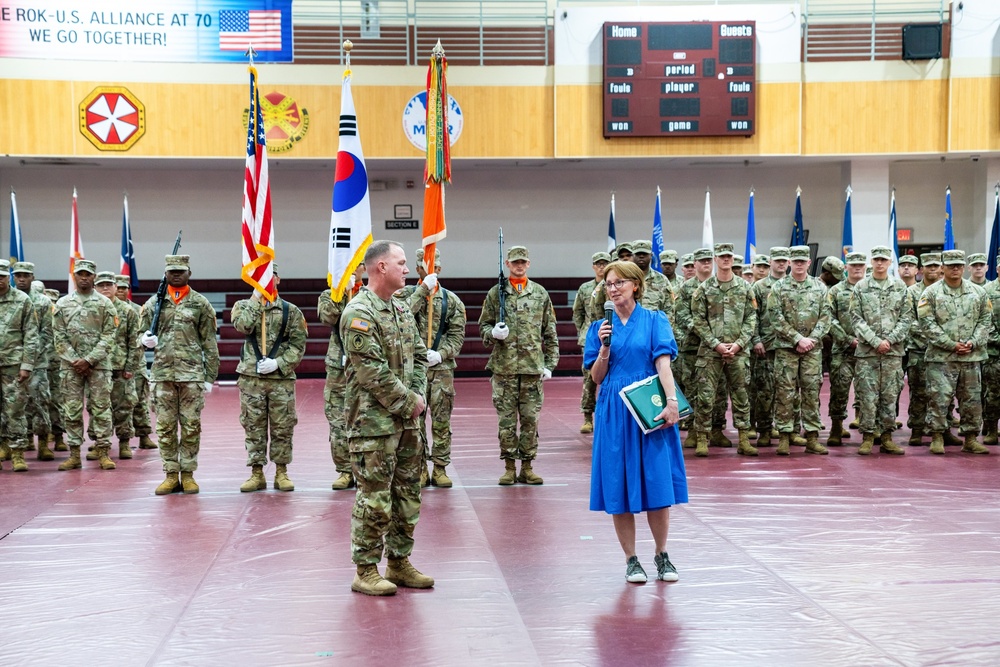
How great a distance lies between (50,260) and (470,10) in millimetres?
9464

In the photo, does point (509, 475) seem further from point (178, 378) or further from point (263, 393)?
point (178, 378)

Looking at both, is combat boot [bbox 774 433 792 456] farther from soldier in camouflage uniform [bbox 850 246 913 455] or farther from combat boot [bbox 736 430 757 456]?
soldier in camouflage uniform [bbox 850 246 913 455]

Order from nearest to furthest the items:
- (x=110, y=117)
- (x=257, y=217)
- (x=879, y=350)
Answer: (x=257, y=217), (x=879, y=350), (x=110, y=117)

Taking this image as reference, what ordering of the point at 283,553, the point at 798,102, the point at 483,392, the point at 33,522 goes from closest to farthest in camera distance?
1. the point at 283,553
2. the point at 33,522
3. the point at 483,392
4. the point at 798,102

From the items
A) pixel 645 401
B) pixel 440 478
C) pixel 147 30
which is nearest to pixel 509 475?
pixel 440 478

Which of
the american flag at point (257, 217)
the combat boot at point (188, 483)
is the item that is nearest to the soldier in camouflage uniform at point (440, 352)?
the american flag at point (257, 217)

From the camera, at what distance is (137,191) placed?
61.7 feet

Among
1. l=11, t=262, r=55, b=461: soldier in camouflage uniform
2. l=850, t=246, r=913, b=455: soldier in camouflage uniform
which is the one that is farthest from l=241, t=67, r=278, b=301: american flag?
l=850, t=246, r=913, b=455: soldier in camouflage uniform

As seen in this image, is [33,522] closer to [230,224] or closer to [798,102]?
[230,224]

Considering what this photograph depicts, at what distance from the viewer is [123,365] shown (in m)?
9.70

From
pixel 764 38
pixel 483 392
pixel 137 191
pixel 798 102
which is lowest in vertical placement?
pixel 483 392

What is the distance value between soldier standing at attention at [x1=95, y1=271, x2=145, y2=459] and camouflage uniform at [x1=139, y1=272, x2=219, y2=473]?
7.06ft

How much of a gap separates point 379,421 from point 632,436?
1.33 m

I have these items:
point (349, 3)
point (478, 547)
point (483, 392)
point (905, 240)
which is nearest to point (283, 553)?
point (478, 547)
